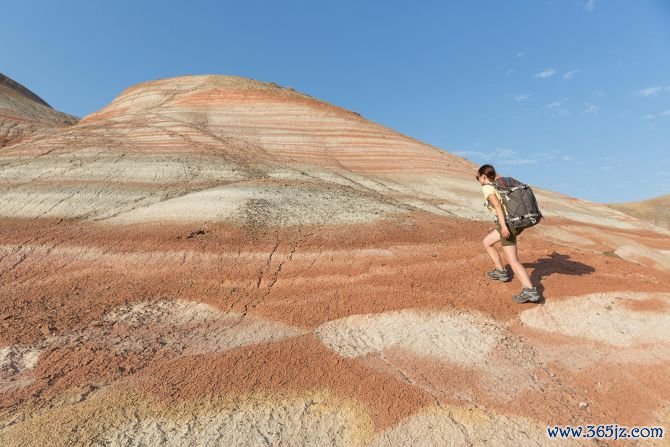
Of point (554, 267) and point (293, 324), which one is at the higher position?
point (554, 267)

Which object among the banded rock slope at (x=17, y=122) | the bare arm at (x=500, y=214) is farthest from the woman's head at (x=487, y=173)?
the banded rock slope at (x=17, y=122)

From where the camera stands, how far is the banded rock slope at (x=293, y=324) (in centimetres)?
348

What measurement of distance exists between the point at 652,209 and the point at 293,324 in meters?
64.1

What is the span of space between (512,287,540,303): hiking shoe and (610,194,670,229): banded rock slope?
5462 centimetres

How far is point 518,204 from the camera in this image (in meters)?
5.21

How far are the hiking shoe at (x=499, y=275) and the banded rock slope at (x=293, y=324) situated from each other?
0.54 feet

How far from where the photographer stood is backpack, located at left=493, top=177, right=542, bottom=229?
5176mm

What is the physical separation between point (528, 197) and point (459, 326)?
196 centimetres

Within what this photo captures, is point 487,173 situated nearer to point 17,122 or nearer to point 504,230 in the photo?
point 504,230

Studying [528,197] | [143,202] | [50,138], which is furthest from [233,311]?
[50,138]

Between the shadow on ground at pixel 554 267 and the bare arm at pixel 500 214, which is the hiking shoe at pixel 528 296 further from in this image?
the bare arm at pixel 500 214

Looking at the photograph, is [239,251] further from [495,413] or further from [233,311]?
[495,413]

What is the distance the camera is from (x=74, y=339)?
15.1ft

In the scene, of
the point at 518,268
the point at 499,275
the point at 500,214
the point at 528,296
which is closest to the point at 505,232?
the point at 500,214
